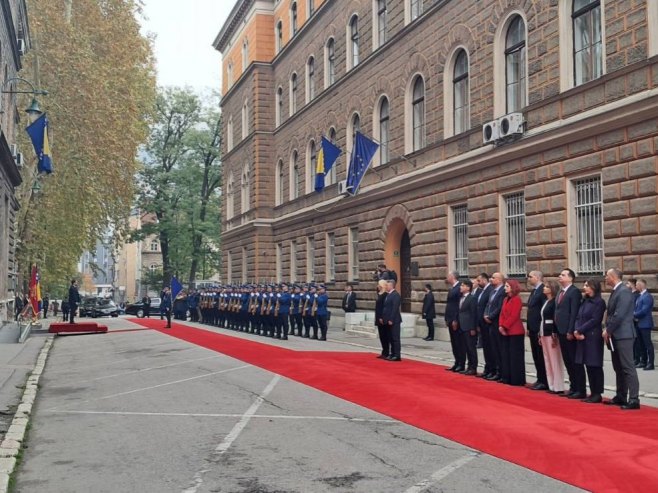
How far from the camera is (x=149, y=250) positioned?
101m

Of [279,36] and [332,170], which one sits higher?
[279,36]

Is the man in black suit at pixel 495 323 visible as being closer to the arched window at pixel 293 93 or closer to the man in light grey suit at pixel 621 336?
the man in light grey suit at pixel 621 336

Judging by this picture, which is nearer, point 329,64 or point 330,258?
point 330,258

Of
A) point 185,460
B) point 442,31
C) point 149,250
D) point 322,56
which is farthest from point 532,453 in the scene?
point 149,250

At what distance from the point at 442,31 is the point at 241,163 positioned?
81.2ft

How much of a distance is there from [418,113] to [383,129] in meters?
2.89

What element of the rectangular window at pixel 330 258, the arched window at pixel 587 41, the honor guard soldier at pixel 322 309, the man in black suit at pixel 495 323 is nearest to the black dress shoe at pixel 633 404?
the man in black suit at pixel 495 323

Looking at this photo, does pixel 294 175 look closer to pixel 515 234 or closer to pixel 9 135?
pixel 9 135

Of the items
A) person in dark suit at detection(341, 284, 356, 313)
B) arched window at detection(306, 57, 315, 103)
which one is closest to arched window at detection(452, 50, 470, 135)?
person in dark suit at detection(341, 284, 356, 313)

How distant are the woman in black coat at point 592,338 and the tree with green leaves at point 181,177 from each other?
48.1 meters

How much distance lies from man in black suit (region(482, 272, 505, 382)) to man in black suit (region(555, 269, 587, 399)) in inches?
67.7

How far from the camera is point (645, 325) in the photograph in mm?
14422

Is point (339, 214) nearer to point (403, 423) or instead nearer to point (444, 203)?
point (444, 203)

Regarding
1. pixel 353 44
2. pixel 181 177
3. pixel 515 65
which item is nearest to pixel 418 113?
pixel 515 65
